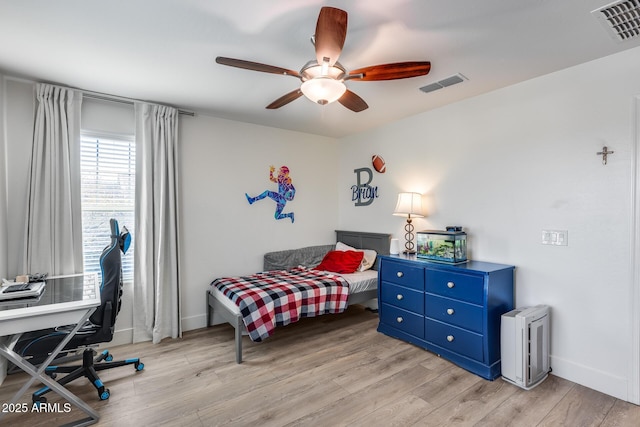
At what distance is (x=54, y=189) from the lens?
281 centimetres

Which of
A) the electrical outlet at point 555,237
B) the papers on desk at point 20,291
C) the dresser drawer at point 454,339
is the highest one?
the electrical outlet at point 555,237

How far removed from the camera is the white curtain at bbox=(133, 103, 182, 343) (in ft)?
10.7

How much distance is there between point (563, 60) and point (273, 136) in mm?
3166

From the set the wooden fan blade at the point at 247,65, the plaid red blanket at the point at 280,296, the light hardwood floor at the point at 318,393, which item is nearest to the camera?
the wooden fan blade at the point at 247,65

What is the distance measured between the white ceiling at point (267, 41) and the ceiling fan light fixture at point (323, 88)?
1.21ft

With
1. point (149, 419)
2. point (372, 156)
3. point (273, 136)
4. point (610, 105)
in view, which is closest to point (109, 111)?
point (273, 136)

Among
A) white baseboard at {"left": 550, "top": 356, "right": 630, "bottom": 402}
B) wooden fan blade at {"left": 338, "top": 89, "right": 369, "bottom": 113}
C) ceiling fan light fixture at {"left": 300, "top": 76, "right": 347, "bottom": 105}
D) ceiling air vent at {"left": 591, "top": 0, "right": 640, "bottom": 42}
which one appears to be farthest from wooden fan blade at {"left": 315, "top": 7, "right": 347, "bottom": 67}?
white baseboard at {"left": 550, "top": 356, "right": 630, "bottom": 402}

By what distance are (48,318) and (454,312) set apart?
3001 millimetres

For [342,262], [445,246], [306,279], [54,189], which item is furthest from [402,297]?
[54,189]

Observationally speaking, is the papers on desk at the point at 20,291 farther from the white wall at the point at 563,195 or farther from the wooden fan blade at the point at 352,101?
the white wall at the point at 563,195

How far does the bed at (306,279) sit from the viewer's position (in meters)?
3.00

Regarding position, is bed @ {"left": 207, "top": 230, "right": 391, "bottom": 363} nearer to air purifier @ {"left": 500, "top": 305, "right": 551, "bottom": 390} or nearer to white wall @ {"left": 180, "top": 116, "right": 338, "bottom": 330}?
white wall @ {"left": 180, "top": 116, "right": 338, "bottom": 330}

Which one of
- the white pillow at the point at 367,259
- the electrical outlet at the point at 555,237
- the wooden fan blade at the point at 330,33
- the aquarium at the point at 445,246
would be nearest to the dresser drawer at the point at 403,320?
the aquarium at the point at 445,246

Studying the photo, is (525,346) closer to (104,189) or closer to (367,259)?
(367,259)
